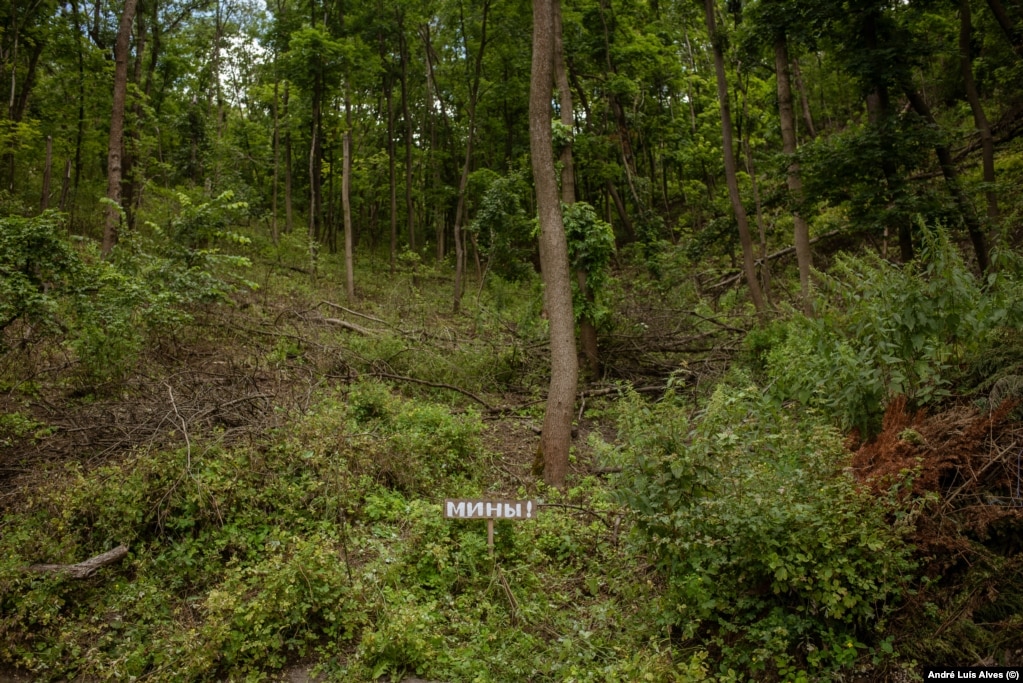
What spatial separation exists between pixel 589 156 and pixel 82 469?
17130 millimetres

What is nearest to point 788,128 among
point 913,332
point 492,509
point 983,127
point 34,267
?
point 983,127

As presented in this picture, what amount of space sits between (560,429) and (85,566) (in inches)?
219

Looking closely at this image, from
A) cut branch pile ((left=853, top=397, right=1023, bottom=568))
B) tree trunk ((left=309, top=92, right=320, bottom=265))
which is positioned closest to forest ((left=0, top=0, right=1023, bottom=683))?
cut branch pile ((left=853, top=397, right=1023, bottom=568))

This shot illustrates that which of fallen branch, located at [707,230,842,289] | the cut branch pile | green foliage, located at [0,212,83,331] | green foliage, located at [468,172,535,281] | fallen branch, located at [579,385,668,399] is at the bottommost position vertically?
fallen branch, located at [579,385,668,399]

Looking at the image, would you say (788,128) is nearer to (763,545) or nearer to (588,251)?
(588,251)

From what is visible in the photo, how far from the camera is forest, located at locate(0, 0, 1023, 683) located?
192 inches

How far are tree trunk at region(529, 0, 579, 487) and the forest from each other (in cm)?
4

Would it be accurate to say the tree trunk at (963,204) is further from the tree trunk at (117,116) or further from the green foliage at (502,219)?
the tree trunk at (117,116)

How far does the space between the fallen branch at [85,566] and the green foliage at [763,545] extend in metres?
4.82

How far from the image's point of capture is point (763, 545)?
15.7ft

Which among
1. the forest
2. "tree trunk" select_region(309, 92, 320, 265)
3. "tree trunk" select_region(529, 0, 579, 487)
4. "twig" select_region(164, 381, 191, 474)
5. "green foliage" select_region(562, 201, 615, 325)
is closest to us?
the forest

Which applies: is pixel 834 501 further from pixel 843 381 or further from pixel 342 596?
pixel 342 596

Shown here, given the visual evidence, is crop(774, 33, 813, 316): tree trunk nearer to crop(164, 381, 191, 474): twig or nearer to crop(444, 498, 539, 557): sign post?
crop(444, 498, 539, 557): sign post

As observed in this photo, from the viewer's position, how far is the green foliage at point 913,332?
19.0 ft
